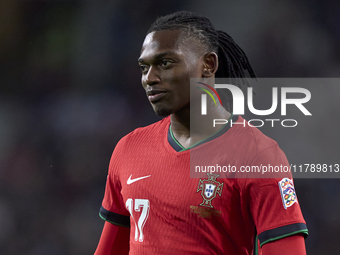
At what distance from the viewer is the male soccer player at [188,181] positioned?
4.95ft

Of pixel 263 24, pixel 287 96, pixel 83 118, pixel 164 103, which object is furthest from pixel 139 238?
pixel 263 24

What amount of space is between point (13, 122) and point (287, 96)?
2.35 meters

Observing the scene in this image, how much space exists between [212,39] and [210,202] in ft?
2.34

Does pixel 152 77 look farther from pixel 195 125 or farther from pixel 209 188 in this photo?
pixel 209 188

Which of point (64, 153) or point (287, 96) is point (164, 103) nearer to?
point (287, 96)

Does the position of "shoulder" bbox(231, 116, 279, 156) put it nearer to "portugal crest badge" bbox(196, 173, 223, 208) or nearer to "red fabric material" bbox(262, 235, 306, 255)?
"portugal crest badge" bbox(196, 173, 223, 208)

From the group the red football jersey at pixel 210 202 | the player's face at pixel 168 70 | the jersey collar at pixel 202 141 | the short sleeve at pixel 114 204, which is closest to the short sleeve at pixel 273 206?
the red football jersey at pixel 210 202

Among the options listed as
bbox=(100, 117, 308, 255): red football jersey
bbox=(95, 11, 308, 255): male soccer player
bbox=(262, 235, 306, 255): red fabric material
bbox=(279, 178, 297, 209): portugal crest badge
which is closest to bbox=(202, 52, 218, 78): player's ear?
bbox=(95, 11, 308, 255): male soccer player

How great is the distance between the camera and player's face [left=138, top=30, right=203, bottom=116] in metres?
1.67

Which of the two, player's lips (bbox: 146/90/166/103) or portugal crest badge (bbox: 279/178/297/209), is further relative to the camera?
player's lips (bbox: 146/90/166/103)

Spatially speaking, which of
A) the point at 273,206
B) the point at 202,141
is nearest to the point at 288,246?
the point at 273,206

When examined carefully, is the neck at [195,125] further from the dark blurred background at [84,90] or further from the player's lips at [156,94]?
the dark blurred background at [84,90]

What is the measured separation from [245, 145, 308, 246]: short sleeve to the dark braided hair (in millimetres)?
494

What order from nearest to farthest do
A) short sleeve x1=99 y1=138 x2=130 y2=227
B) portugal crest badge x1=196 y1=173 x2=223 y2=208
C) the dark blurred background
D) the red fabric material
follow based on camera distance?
the red fabric material, portugal crest badge x1=196 y1=173 x2=223 y2=208, short sleeve x1=99 y1=138 x2=130 y2=227, the dark blurred background
